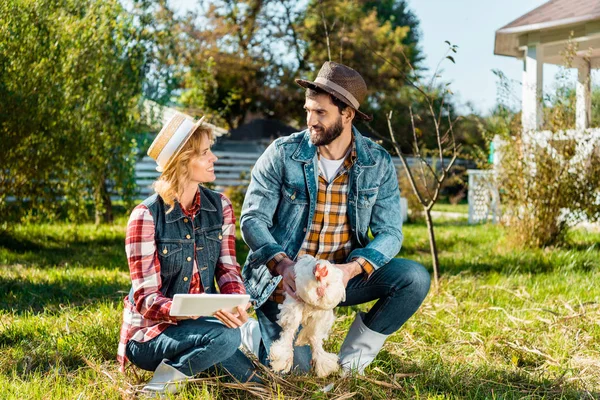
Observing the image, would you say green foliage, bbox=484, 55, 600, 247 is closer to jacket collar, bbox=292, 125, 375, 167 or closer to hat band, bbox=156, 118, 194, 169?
jacket collar, bbox=292, 125, 375, 167

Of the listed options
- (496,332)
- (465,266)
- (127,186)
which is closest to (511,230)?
(465,266)

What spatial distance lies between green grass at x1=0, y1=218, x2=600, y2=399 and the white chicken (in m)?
0.10

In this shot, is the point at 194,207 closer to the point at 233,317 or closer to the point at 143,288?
the point at 143,288

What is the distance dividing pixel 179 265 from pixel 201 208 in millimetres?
318

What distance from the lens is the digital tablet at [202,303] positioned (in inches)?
123

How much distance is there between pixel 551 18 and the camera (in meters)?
11.1

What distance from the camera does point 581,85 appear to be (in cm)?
852

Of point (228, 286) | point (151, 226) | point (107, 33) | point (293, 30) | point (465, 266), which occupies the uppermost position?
point (293, 30)

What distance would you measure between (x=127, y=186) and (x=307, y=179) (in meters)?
6.30

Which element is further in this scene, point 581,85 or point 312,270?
point 581,85

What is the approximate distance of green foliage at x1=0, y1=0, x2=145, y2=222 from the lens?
25.7ft

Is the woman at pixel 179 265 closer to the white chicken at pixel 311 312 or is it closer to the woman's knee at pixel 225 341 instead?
the woman's knee at pixel 225 341

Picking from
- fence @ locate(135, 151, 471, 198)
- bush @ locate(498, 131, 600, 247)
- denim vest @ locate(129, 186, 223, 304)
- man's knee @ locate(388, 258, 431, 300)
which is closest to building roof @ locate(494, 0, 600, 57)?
bush @ locate(498, 131, 600, 247)

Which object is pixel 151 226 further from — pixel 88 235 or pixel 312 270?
pixel 88 235
